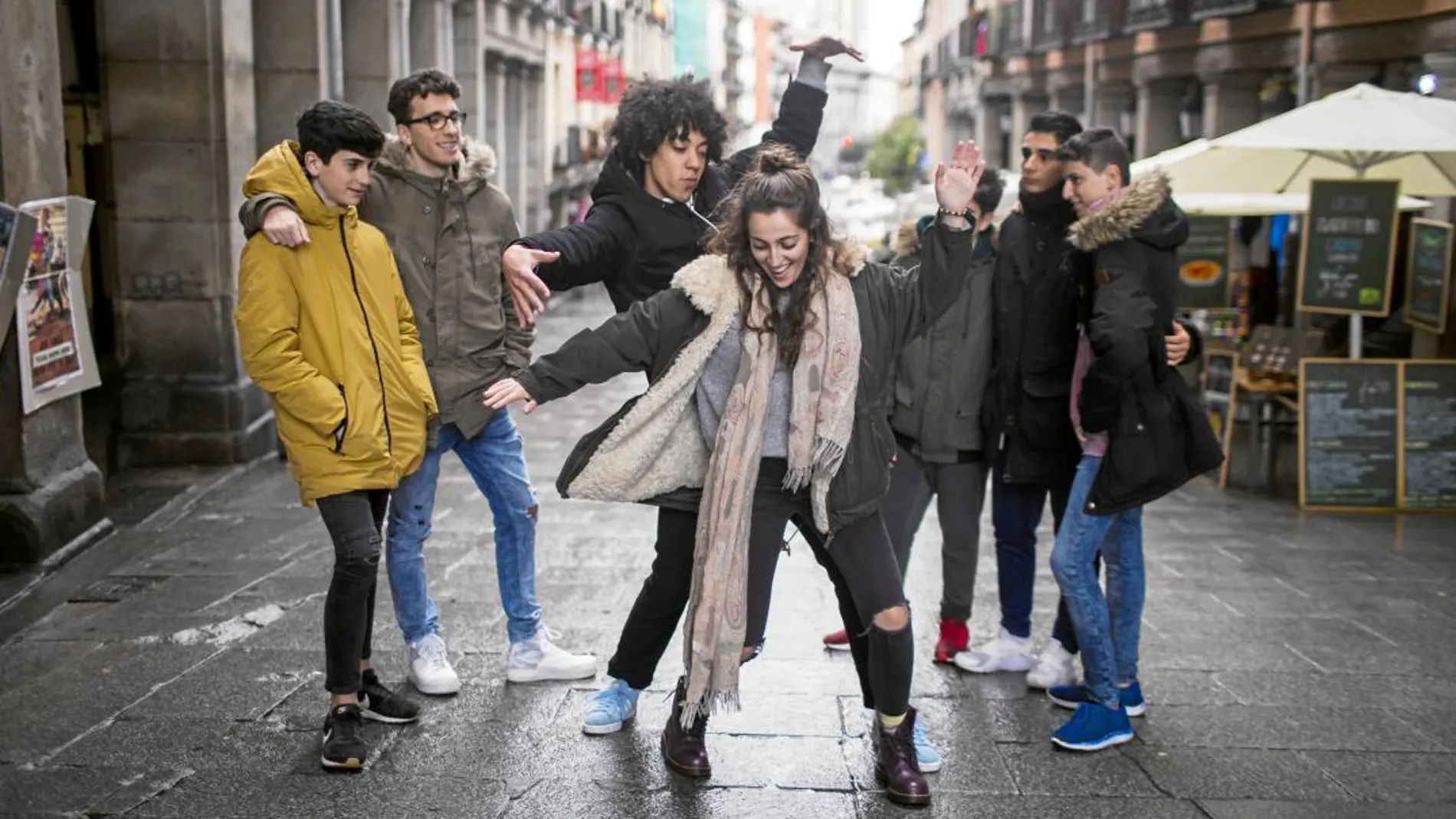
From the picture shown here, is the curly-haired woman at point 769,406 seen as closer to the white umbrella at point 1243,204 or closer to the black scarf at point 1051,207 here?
the black scarf at point 1051,207

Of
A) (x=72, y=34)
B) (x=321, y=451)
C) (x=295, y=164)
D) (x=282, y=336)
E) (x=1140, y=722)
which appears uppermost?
(x=72, y=34)

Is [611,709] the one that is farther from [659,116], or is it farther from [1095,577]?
[659,116]

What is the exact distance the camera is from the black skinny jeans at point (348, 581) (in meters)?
4.79

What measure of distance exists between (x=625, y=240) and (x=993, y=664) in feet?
6.93

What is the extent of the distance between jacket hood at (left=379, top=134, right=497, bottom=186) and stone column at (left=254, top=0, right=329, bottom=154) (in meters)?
6.87

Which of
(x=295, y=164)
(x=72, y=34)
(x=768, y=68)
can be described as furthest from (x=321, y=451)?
(x=768, y=68)

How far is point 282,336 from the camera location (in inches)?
183

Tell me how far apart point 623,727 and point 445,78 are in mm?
2106

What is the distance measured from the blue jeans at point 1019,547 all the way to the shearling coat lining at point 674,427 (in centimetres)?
153

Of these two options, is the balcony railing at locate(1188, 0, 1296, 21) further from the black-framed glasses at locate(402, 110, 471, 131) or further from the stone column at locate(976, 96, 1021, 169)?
the stone column at locate(976, 96, 1021, 169)

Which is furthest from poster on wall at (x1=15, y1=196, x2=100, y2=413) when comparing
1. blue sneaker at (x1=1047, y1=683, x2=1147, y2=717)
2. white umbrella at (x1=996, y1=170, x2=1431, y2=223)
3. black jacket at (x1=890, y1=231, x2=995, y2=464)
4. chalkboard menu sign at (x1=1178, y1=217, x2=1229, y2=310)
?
Answer: chalkboard menu sign at (x1=1178, y1=217, x2=1229, y2=310)

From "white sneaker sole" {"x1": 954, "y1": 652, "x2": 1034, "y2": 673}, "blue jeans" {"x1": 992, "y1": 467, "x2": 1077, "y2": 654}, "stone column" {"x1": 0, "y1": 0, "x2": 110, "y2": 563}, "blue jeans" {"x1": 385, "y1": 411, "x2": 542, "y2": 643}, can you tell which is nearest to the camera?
"blue jeans" {"x1": 385, "y1": 411, "x2": 542, "y2": 643}

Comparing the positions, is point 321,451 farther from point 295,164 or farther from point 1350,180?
point 1350,180

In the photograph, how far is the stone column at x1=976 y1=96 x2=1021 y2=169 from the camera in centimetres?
4053
